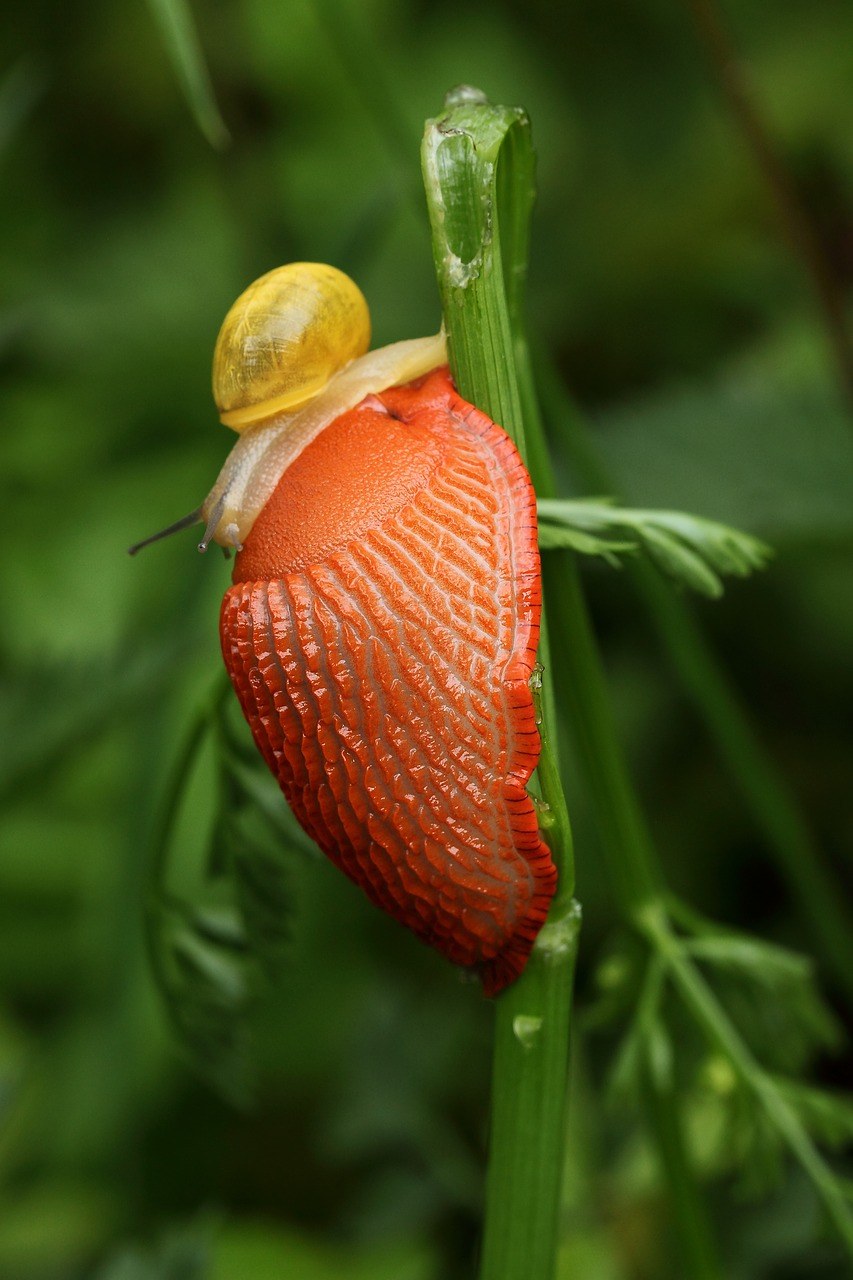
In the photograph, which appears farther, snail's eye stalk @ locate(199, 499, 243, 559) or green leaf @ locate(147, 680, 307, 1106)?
green leaf @ locate(147, 680, 307, 1106)

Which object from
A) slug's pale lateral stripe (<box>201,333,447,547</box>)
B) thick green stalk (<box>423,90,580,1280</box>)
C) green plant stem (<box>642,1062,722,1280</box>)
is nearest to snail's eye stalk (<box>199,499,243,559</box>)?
slug's pale lateral stripe (<box>201,333,447,547</box>)

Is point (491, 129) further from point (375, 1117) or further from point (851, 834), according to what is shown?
point (851, 834)

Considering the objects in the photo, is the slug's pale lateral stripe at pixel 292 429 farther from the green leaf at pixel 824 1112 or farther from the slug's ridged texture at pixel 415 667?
the green leaf at pixel 824 1112

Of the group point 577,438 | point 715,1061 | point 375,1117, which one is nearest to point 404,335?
point 577,438

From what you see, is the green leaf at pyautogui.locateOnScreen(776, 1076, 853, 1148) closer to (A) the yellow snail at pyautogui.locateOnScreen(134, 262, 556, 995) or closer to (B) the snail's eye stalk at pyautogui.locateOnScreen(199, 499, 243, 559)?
(A) the yellow snail at pyautogui.locateOnScreen(134, 262, 556, 995)

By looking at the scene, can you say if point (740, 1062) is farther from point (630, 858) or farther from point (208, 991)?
point (208, 991)

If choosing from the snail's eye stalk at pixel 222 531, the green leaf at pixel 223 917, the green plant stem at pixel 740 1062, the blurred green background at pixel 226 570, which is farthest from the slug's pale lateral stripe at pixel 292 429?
the green plant stem at pixel 740 1062

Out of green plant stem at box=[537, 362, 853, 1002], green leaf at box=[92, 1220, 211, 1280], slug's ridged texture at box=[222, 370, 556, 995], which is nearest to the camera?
slug's ridged texture at box=[222, 370, 556, 995]
